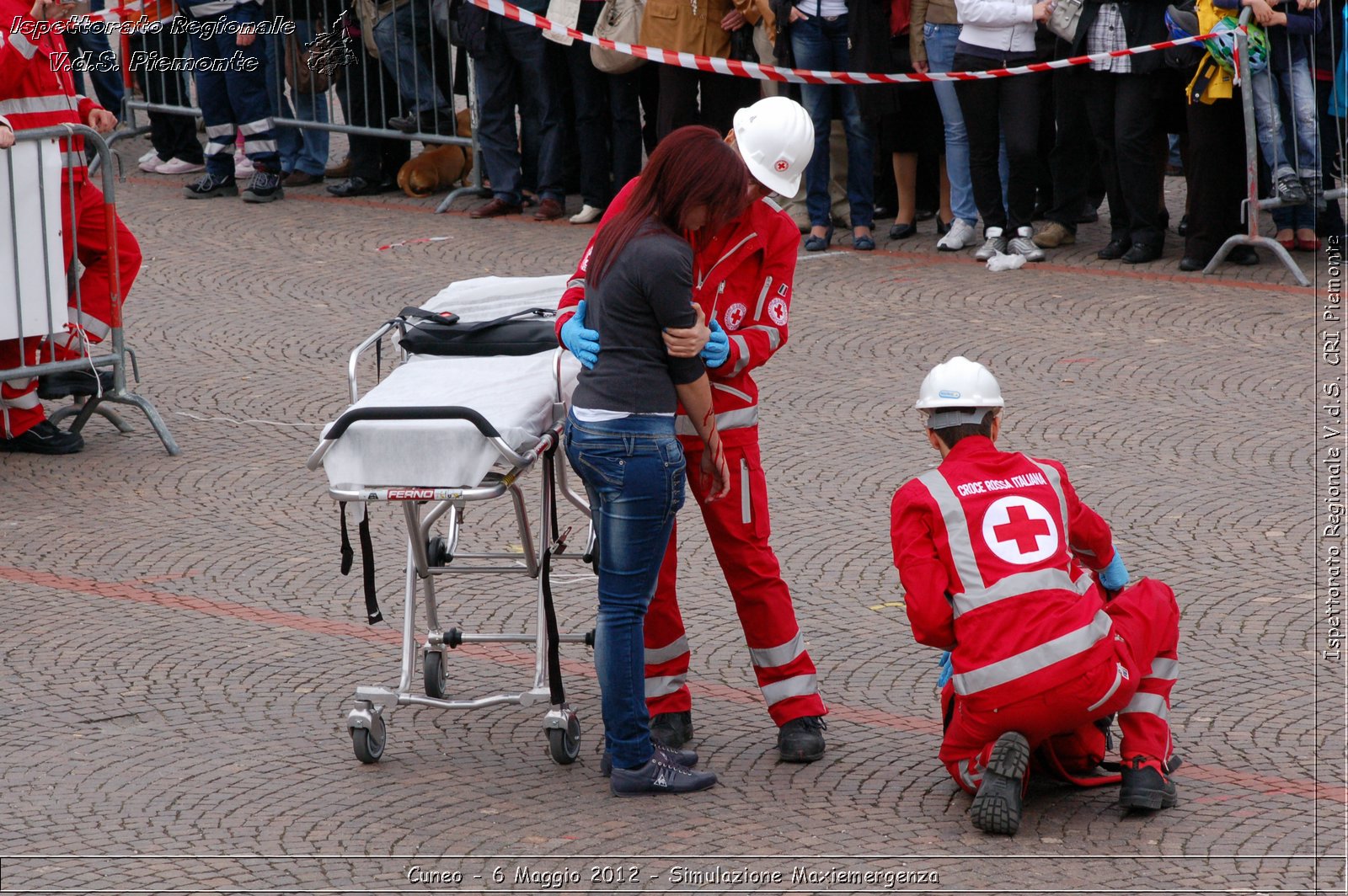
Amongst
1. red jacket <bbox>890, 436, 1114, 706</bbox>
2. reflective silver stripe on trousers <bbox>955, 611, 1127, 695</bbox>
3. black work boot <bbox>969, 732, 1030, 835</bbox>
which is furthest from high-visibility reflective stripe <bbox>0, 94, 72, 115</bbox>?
black work boot <bbox>969, 732, 1030, 835</bbox>

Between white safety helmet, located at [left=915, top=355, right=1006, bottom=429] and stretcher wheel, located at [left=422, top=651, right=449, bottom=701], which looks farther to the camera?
stretcher wheel, located at [left=422, top=651, right=449, bottom=701]

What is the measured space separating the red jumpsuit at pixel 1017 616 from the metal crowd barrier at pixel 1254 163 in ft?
20.8

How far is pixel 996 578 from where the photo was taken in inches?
179

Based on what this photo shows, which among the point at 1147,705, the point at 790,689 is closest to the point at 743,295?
the point at 790,689

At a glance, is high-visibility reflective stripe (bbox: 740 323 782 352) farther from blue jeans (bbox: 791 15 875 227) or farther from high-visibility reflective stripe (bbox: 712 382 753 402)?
blue jeans (bbox: 791 15 875 227)

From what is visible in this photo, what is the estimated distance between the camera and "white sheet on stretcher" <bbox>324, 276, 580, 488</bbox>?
183 inches

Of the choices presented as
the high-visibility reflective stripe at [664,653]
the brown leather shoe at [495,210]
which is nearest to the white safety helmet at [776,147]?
the high-visibility reflective stripe at [664,653]

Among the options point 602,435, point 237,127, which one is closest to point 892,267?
point 237,127

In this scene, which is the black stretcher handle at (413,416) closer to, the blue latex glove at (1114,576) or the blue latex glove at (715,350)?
the blue latex glove at (715,350)

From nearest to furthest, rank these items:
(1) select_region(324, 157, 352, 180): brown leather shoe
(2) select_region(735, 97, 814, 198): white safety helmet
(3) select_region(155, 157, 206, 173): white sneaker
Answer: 1. (2) select_region(735, 97, 814, 198): white safety helmet
2. (1) select_region(324, 157, 352, 180): brown leather shoe
3. (3) select_region(155, 157, 206, 173): white sneaker

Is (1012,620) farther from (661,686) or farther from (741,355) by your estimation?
(661,686)

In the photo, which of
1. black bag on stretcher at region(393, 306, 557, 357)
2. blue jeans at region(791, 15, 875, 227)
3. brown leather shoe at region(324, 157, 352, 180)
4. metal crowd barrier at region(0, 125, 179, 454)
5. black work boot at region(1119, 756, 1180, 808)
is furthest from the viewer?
brown leather shoe at region(324, 157, 352, 180)

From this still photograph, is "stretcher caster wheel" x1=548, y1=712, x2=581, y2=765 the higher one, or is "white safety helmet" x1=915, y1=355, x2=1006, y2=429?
"white safety helmet" x1=915, y1=355, x2=1006, y2=429

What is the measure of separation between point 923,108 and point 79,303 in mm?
5822
